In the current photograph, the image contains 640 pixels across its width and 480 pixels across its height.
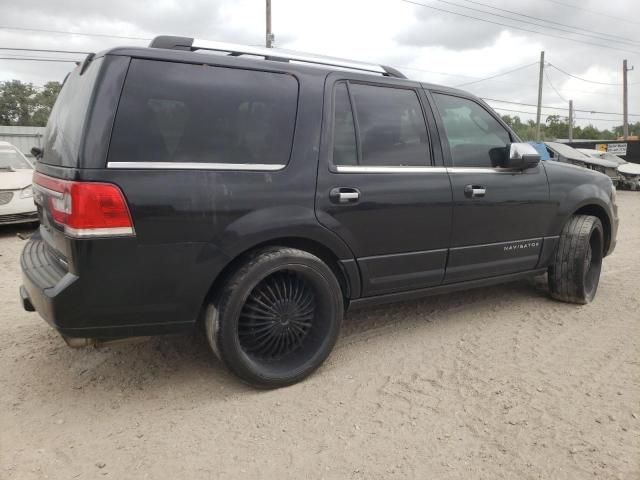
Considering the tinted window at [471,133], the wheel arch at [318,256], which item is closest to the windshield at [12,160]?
the wheel arch at [318,256]

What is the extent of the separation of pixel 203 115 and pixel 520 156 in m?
2.41

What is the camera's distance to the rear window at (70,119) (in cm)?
245

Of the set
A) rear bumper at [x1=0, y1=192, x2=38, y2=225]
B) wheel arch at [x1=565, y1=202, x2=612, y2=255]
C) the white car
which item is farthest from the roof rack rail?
rear bumper at [x1=0, y1=192, x2=38, y2=225]

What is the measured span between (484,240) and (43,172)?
9.73ft

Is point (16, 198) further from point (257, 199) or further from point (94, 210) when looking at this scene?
point (257, 199)

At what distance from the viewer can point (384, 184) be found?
318 centimetres

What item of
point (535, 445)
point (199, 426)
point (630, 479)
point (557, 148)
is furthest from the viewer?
point (557, 148)

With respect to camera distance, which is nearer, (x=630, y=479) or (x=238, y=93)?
(x=630, y=479)

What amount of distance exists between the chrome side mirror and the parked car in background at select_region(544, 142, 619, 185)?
14.3m

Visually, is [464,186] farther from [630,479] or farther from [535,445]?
[630,479]

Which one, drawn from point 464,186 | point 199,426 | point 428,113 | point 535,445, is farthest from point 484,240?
point 199,426

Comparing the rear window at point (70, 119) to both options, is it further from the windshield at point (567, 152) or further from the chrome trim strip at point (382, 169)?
the windshield at point (567, 152)

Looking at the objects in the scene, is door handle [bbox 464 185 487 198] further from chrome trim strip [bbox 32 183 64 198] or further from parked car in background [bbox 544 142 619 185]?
parked car in background [bbox 544 142 619 185]

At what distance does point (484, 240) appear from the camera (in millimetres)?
3736
